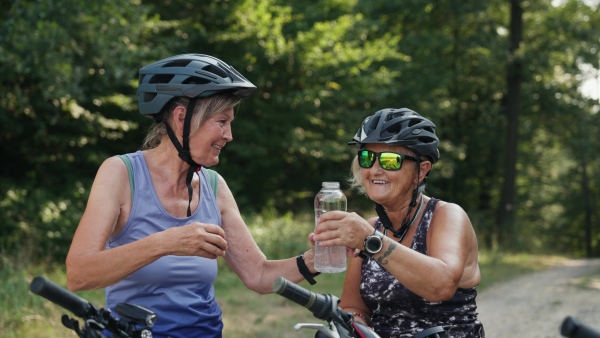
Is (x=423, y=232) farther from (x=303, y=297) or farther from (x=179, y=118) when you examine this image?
(x=303, y=297)

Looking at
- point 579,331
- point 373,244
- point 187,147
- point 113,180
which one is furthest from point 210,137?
point 579,331

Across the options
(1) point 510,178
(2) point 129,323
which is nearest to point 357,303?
(2) point 129,323

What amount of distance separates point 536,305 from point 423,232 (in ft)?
35.8

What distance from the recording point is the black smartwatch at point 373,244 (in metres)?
3.04

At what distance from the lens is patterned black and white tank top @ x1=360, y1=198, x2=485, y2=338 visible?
11.6 ft

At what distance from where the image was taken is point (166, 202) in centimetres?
321

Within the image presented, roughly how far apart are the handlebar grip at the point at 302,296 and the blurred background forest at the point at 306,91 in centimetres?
201

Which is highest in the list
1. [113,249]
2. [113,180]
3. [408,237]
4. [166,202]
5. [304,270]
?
[113,180]

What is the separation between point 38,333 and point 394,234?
5.10 m

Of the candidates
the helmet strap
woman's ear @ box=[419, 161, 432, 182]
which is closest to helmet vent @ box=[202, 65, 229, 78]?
the helmet strap

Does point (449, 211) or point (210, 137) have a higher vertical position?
point (210, 137)

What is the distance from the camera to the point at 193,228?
2.74m

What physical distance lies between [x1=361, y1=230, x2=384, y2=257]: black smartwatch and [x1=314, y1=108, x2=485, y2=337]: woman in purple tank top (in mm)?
236

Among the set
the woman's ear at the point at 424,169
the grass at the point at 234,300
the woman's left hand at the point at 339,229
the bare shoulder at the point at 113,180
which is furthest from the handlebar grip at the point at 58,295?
the grass at the point at 234,300
